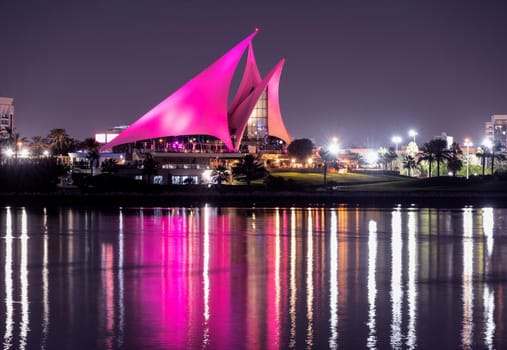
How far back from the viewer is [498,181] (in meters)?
75.6

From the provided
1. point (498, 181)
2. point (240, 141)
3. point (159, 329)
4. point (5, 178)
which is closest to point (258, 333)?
point (159, 329)

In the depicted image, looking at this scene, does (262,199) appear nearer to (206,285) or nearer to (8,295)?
(206,285)

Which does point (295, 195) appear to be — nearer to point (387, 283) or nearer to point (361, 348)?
point (387, 283)

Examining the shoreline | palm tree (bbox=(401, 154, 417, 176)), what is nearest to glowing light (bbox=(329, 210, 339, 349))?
the shoreline

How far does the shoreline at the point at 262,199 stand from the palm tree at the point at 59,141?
145 ft

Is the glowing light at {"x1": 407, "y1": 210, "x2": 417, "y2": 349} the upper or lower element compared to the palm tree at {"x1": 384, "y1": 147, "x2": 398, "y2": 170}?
lower

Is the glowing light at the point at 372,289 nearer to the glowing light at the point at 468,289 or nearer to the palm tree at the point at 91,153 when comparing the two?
the glowing light at the point at 468,289

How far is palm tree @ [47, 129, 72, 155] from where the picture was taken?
110m

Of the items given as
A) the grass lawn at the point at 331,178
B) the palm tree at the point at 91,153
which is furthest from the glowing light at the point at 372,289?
the palm tree at the point at 91,153

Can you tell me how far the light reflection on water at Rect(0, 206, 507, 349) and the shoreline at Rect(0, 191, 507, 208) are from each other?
72.6ft

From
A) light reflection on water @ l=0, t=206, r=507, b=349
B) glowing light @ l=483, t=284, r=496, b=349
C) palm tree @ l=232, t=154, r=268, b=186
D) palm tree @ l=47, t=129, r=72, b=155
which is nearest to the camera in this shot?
glowing light @ l=483, t=284, r=496, b=349

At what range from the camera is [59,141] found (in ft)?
368

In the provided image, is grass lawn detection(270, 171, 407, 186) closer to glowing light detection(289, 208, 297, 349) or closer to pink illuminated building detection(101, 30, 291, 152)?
pink illuminated building detection(101, 30, 291, 152)

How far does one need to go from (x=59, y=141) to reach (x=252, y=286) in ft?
309
